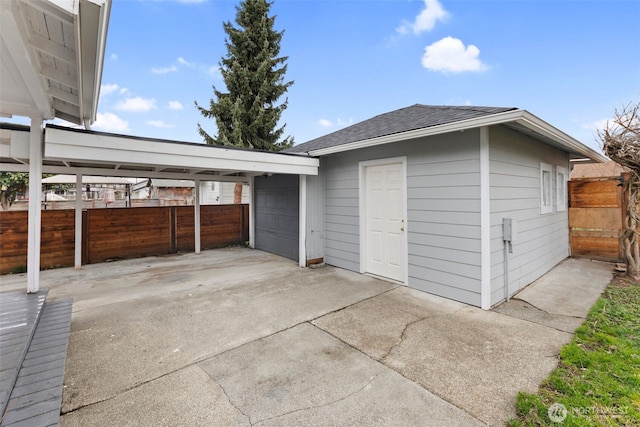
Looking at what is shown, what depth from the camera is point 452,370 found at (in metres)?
2.32

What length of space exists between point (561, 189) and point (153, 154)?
819 cm

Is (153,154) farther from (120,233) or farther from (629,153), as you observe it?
(629,153)

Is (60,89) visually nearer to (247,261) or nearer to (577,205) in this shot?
(247,261)

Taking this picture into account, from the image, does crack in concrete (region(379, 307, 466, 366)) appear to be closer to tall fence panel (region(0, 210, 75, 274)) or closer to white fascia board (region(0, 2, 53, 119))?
white fascia board (region(0, 2, 53, 119))

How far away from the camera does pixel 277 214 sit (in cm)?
730

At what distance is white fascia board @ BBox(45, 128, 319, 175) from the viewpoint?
3256 mm

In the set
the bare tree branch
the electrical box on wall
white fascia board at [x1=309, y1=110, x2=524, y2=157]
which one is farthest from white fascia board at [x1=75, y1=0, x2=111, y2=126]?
the bare tree branch

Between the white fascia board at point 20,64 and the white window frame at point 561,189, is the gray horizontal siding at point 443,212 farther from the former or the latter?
the white fascia board at point 20,64

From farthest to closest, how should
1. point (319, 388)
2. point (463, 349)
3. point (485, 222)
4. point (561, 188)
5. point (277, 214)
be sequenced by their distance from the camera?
point (277, 214)
point (561, 188)
point (485, 222)
point (463, 349)
point (319, 388)

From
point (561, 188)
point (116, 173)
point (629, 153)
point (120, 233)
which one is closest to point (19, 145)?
point (116, 173)

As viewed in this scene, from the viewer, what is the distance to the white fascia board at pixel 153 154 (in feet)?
10.7

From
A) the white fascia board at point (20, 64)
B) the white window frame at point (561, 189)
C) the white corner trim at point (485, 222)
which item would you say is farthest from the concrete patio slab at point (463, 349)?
the white window frame at point (561, 189)

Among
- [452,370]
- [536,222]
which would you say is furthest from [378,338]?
[536,222]

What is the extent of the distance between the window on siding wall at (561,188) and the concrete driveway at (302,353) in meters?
2.09
